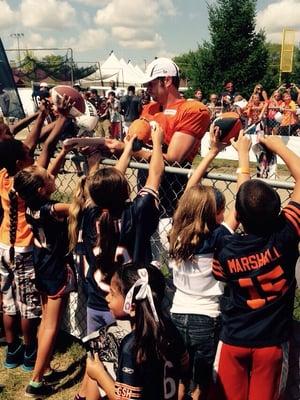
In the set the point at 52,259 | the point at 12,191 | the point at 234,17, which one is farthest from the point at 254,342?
the point at 234,17

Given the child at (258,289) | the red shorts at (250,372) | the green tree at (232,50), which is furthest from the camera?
the green tree at (232,50)

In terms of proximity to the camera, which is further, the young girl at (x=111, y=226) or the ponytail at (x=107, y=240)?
the ponytail at (x=107, y=240)

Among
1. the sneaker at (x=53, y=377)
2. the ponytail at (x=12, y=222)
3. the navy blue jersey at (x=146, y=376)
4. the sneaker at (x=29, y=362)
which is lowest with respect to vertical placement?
the sneaker at (x=53, y=377)

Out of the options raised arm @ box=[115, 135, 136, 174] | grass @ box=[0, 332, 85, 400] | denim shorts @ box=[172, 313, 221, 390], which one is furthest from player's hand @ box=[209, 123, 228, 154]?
grass @ box=[0, 332, 85, 400]

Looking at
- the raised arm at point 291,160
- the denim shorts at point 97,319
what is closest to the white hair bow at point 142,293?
the denim shorts at point 97,319

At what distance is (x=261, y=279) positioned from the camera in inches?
99.3

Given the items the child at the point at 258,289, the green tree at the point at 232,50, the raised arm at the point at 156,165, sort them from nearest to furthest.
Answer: the child at the point at 258,289, the raised arm at the point at 156,165, the green tree at the point at 232,50

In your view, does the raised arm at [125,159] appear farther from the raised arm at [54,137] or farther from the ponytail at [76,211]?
the raised arm at [54,137]

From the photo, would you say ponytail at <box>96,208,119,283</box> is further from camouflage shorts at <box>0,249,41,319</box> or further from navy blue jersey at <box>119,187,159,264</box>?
camouflage shorts at <box>0,249,41,319</box>

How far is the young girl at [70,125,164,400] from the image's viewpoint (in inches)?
114

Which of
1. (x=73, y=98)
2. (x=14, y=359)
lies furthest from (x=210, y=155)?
(x=14, y=359)

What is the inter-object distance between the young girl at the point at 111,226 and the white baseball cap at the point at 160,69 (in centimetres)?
58

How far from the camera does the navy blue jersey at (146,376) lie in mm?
2295

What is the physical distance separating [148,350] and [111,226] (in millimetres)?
928
